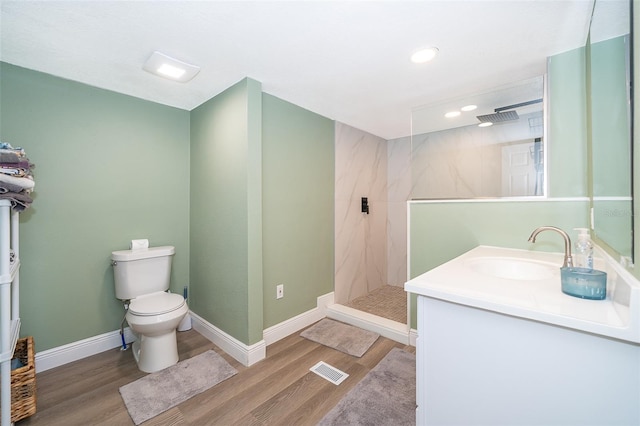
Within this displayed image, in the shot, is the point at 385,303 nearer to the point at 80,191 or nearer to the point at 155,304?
the point at 155,304

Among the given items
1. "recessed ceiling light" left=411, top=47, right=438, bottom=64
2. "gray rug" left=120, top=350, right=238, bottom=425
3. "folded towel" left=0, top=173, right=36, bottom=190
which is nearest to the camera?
"folded towel" left=0, top=173, right=36, bottom=190

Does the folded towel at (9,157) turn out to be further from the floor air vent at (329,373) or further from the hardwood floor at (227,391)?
the floor air vent at (329,373)

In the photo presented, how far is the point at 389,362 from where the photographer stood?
193cm

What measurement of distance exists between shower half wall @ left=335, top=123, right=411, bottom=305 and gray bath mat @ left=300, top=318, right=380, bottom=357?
0.45 m

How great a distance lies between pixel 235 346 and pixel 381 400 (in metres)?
1.13

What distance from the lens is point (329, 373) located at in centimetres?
183

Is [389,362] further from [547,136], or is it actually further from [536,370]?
[547,136]

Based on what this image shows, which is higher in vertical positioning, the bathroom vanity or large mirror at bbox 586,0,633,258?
large mirror at bbox 586,0,633,258

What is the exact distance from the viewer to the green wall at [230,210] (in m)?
1.94

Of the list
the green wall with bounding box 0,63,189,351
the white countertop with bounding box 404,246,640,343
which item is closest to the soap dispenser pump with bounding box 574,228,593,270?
the white countertop with bounding box 404,246,640,343

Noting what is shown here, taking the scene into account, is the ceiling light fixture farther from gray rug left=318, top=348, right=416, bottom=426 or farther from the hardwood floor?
gray rug left=318, top=348, right=416, bottom=426

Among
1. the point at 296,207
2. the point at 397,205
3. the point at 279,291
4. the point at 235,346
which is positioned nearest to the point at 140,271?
the point at 235,346

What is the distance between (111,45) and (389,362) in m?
2.79

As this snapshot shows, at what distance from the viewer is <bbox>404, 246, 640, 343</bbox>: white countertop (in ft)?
2.21
